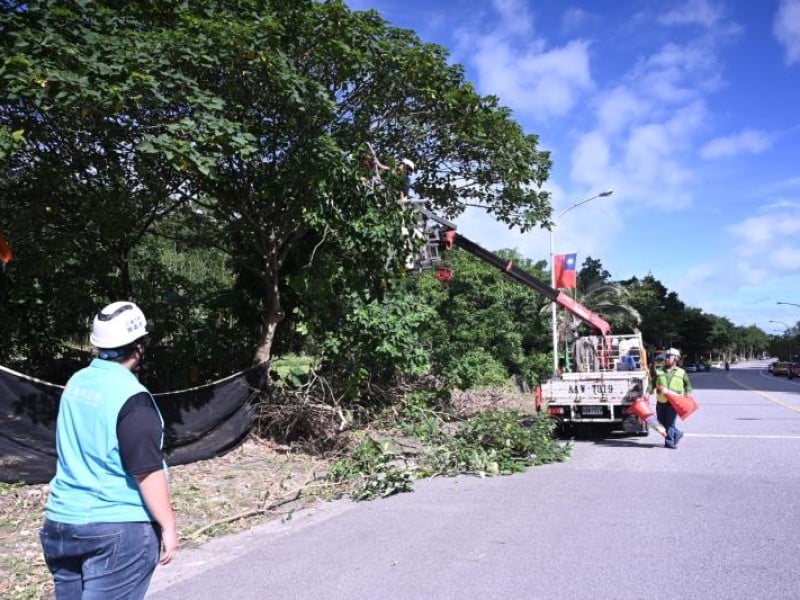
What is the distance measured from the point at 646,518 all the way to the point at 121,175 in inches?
374

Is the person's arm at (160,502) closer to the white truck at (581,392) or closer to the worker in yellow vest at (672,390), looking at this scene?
the white truck at (581,392)

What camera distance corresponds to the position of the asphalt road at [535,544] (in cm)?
483

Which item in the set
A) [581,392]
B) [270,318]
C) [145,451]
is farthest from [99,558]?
[581,392]

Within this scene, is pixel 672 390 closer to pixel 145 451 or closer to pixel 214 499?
pixel 214 499

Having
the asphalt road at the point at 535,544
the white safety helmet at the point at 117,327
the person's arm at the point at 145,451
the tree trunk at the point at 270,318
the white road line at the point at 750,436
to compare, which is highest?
the tree trunk at the point at 270,318

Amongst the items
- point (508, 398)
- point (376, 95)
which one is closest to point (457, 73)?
point (376, 95)

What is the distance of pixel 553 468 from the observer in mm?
9922

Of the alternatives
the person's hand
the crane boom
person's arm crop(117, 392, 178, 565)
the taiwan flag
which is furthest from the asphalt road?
the taiwan flag

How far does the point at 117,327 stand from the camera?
9.09 ft

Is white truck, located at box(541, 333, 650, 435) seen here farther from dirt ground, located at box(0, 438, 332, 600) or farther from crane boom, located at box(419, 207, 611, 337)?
dirt ground, located at box(0, 438, 332, 600)

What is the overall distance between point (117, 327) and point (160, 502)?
727 millimetres

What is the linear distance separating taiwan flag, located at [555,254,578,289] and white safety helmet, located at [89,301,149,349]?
62.8 ft

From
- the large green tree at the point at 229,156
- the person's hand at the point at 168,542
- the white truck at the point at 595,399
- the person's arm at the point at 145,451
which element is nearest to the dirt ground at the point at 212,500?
the large green tree at the point at 229,156

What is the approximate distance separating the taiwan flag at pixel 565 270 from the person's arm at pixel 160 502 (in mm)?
19240
